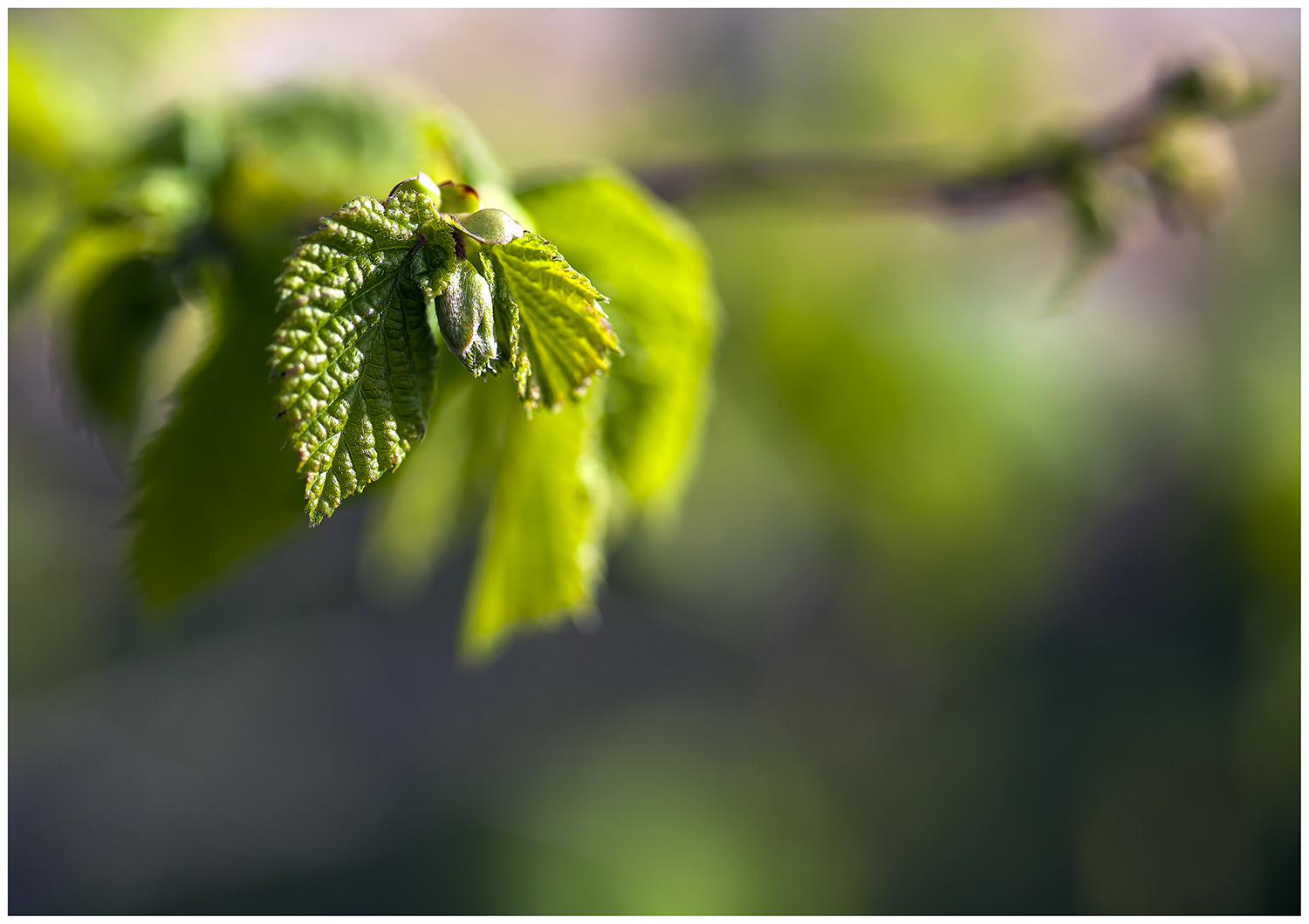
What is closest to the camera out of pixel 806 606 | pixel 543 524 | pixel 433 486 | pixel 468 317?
pixel 468 317

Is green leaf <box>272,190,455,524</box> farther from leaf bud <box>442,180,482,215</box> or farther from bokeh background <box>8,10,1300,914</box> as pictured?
bokeh background <box>8,10,1300,914</box>

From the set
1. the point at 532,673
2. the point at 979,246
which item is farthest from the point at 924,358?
the point at 532,673

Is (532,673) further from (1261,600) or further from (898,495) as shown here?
(1261,600)

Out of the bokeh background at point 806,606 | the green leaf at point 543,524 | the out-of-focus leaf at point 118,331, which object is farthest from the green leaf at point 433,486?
the bokeh background at point 806,606

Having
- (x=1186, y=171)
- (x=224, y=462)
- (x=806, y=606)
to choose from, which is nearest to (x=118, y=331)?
(x=224, y=462)

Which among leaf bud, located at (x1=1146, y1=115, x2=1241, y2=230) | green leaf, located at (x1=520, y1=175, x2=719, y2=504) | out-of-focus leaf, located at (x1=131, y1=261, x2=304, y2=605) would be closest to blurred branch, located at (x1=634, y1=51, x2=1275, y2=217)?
leaf bud, located at (x1=1146, y1=115, x2=1241, y2=230)

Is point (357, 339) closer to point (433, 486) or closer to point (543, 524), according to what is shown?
point (543, 524)

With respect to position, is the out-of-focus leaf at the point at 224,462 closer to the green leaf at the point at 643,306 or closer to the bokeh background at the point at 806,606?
the green leaf at the point at 643,306
